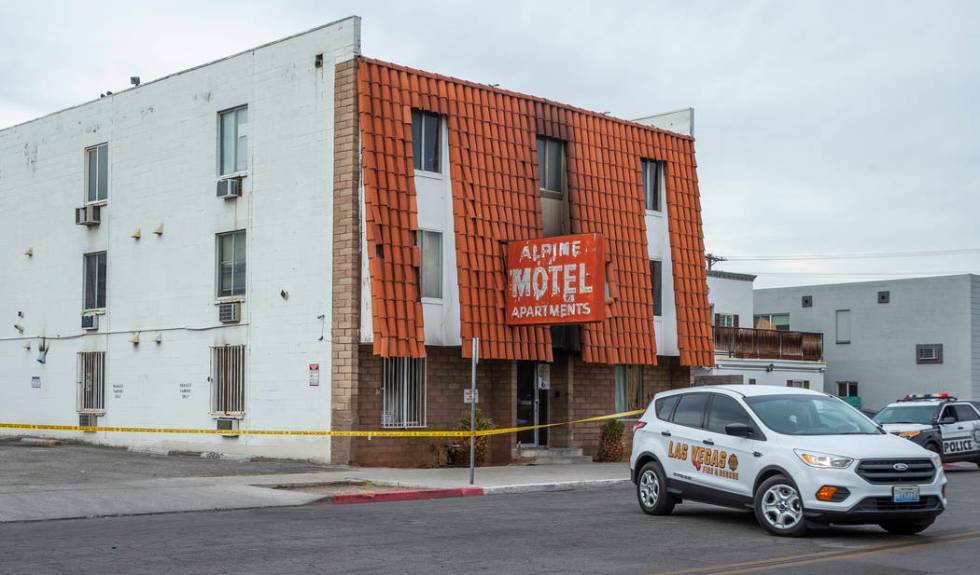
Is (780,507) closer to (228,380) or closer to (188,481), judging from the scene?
(188,481)

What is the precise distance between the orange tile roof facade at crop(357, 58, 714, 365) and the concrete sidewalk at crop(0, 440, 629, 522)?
10.3ft

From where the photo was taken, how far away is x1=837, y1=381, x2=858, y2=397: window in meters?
55.1

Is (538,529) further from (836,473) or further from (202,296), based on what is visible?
(202,296)

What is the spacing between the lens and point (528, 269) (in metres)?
26.1

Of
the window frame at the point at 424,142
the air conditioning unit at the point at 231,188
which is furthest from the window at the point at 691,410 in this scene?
the air conditioning unit at the point at 231,188

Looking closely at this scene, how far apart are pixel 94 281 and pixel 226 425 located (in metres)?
7.17

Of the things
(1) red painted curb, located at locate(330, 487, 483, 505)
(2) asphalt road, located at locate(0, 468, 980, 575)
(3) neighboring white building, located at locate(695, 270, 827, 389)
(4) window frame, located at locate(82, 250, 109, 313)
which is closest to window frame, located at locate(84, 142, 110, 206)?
(4) window frame, located at locate(82, 250, 109, 313)

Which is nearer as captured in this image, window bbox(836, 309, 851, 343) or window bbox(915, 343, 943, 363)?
window bbox(915, 343, 943, 363)

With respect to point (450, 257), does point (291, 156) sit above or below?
above

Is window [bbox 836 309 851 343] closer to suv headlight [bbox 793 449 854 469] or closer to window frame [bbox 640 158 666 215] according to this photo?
window frame [bbox 640 158 666 215]

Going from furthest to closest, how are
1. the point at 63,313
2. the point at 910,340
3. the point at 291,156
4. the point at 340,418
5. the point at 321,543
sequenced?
1. the point at 910,340
2. the point at 63,313
3. the point at 291,156
4. the point at 340,418
5. the point at 321,543

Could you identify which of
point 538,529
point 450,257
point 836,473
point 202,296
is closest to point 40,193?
point 202,296

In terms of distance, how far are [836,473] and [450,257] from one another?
1442 centimetres

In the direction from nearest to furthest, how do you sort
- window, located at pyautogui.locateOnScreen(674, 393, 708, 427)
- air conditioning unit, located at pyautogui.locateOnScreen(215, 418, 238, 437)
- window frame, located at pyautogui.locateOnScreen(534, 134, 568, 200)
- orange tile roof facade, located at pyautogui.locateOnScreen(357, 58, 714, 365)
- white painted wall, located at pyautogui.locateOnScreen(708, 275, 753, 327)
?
window, located at pyautogui.locateOnScreen(674, 393, 708, 427) < orange tile roof facade, located at pyautogui.locateOnScreen(357, 58, 714, 365) < air conditioning unit, located at pyautogui.locateOnScreen(215, 418, 238, 437) < window frame, located at pyautogui.locateOnScreen(534, 134, 568, 200) < white painted wall, located at pyautogui.locateOnScreen(708, 275, 753, 327)
